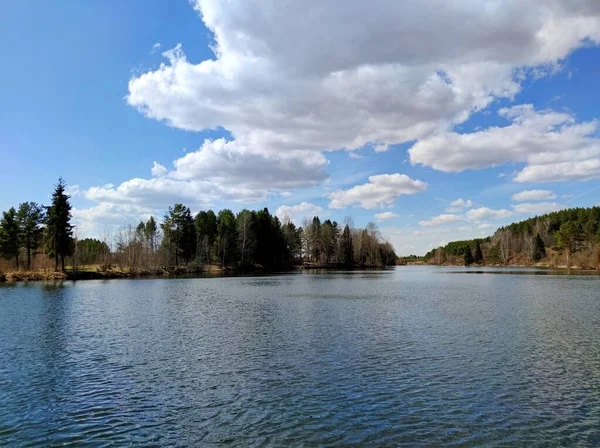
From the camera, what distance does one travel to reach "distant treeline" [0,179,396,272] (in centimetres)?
8419

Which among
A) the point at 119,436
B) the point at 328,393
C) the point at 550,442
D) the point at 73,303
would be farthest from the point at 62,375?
the point at 73,303

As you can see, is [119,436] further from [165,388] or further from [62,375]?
[62,375]

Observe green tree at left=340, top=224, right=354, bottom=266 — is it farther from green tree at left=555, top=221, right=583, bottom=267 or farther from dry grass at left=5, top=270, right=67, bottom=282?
dry grass at left=5, top=270, right=67, bottom=282

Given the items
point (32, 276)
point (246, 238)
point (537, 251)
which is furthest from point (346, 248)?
point (32, 276)

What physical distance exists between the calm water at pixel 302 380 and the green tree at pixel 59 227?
54774 millimetres

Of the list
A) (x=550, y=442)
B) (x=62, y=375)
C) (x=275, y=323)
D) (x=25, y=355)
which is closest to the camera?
(x=550, y=442)

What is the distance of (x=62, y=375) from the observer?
1748 centimetres

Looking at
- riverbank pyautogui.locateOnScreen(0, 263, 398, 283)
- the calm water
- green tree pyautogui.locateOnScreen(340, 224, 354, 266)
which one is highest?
green tree pyautogui.locateOnScreen(340, 224, 354, 266)

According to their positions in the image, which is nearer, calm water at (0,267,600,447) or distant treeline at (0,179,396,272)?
calm water at (0,267,600,447)

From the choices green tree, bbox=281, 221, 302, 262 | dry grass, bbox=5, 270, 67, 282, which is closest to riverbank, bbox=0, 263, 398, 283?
dry grass, bbox=5, 270, 67, 282

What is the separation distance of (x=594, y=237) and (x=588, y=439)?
510 feet

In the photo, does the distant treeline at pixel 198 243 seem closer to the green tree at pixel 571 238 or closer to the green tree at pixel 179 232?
the green tree at pixel 179 232

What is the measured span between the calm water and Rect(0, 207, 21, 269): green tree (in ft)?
200

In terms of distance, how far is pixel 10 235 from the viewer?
274 ft
